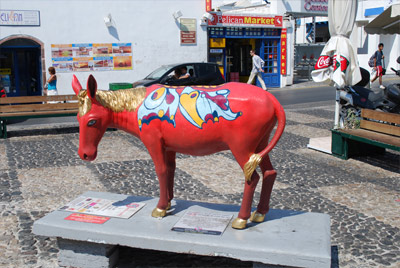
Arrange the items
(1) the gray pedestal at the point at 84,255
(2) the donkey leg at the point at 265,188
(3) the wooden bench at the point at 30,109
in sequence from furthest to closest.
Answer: (3) the wooden bench at the point at 30,109
(2) the donkey leg at the point at 265,188
(1) the gray pedestal at the point at 84,255

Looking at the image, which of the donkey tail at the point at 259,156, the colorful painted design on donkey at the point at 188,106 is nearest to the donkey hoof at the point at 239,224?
the donkey tail at the point at 259,156

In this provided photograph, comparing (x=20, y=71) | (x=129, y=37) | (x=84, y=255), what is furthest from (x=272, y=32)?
(x=84, y=255)

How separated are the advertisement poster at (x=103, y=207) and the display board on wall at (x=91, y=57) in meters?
13.2

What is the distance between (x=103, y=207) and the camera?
13.9 ft

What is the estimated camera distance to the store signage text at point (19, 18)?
15.6 m

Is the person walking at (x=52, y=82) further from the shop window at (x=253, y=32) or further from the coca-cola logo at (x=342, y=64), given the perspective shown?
the shop window at (x=253, y=32)

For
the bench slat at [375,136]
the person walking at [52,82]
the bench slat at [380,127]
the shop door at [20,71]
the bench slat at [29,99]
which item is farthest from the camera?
the shop door at [20,71]

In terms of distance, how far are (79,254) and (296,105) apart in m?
12.0

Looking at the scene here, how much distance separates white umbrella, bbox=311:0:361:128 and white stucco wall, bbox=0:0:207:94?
10913 millimetres

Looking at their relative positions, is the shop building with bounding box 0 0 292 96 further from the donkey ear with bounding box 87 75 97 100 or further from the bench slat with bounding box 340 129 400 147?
the donkey ear with bounding box 87 75 97 100

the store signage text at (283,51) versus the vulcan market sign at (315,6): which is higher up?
the vulcan market sign at (315,6)

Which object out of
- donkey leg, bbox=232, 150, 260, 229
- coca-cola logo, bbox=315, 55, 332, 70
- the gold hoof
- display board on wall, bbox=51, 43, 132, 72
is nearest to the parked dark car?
display board on wall, bbox=51, 43, 132, 72

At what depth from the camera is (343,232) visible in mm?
4551

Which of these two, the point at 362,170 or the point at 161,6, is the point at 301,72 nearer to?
the point at 161,6
